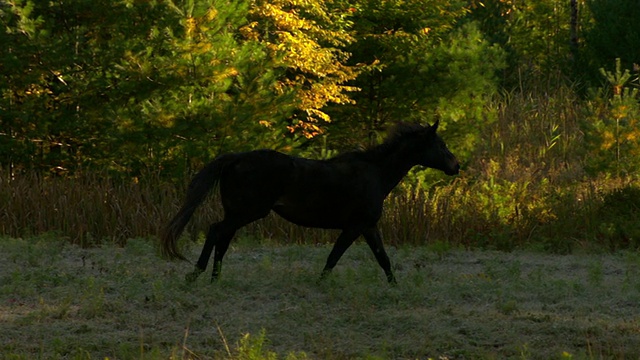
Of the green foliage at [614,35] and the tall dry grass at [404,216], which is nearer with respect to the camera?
the tall dry grass at [404,216]

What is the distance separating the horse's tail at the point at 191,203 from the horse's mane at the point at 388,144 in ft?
4.76

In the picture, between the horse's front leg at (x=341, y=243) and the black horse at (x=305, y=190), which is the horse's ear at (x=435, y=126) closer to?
the black horse at (x=305, y=190)

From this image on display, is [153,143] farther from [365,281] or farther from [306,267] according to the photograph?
[365,281]

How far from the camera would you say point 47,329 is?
7.80 meters

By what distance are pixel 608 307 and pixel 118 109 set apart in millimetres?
10108

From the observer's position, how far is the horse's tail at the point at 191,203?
961 cm

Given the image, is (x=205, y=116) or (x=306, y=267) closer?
(x=306, y=267)

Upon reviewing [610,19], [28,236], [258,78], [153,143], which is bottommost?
[28,236]

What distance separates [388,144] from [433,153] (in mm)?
632

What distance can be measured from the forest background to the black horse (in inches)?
126

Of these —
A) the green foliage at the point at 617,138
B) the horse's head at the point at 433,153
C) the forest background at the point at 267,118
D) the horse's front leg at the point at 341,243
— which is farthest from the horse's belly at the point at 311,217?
the green foliage at the point at 617,138

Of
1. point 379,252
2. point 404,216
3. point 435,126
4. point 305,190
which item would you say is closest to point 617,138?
point 404,216

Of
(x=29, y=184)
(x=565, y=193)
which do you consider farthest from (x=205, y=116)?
(x=565, y=193)

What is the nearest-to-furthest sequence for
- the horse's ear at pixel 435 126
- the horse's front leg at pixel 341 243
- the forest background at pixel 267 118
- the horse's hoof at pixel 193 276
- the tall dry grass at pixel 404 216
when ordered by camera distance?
1. the horse's hoof at pixel 193 276
2. the horse's front leg at pixel 341 243
3. the horse's ear at pixel 435 126
4. the tall dry grass at pixel 404 216
5. the forest background at pixel 267 118
